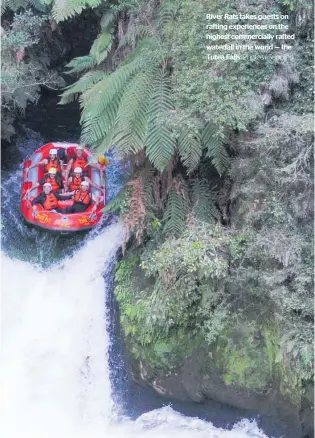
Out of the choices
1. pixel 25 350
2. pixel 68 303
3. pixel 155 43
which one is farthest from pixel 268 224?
pixel 25 350

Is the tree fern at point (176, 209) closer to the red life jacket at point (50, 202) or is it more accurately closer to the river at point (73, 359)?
the river at point (73, 359)

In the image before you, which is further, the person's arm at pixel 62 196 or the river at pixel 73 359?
the person's arm at pixel 62 196

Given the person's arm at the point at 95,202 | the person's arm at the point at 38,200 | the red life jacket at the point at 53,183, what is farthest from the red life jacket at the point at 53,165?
the person's arm at the point at 95,202

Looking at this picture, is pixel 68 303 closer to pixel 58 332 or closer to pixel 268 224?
pixel 58 332

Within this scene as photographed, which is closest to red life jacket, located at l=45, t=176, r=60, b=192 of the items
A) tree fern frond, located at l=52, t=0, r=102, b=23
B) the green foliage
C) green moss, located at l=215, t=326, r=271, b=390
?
the green foliage

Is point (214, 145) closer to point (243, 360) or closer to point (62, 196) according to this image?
point (243, 360)

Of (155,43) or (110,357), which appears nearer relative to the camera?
(155,43)
